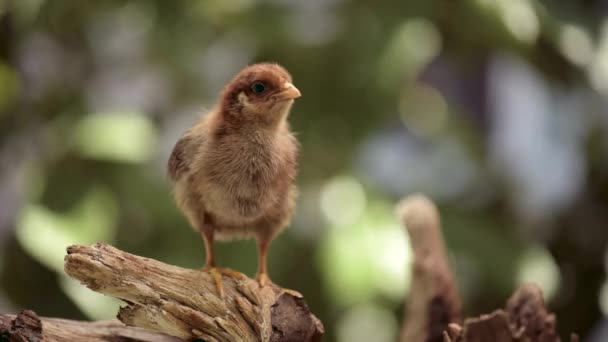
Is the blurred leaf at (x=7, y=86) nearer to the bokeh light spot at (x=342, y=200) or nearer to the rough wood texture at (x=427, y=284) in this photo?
the bokeh light spot at (x=342, y=200)

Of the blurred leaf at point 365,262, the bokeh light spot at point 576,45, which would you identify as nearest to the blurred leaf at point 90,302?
the blurred leaf at point 365,262

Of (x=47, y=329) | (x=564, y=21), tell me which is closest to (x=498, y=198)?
(x=564, y=21)

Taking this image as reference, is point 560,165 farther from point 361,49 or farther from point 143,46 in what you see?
point 143,46

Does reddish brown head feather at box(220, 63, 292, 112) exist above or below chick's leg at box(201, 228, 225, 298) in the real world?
above

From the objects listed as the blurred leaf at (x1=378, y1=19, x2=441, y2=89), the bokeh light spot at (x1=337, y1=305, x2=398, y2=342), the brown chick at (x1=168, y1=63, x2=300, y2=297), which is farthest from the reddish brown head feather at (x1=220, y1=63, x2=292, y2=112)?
the bokeh light spot at (x1=337, y1=305, x2=398, y2=342)

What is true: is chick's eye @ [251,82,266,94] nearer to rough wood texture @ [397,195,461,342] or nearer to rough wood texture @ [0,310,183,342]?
rough wood texture @ [0,310,183,342]

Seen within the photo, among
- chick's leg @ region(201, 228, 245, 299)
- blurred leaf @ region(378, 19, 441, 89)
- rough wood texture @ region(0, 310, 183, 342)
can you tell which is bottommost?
rough wood texture @ region(0, 310, 183, 342)

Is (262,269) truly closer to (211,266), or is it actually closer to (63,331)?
(211,266)
